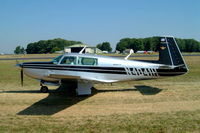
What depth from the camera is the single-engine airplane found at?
31.6ft

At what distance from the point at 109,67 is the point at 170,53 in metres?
2.91

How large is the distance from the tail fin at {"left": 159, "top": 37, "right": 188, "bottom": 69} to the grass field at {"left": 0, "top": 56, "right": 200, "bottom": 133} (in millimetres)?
1365

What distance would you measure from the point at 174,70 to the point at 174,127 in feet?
15.1

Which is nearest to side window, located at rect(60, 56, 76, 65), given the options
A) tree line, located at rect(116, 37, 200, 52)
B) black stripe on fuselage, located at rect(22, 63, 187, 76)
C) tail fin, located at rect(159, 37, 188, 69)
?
black stripe on fuselage, located at rect(22, 63, 187, 76)

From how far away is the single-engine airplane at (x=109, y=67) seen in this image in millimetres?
9617

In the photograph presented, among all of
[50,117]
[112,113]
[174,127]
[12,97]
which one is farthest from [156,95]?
[12,97]

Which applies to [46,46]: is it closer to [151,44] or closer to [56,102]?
[151,44]

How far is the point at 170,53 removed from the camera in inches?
395

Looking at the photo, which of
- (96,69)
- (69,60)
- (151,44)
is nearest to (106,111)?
(96,69)

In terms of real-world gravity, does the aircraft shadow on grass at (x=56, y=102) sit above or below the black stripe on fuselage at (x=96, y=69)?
below

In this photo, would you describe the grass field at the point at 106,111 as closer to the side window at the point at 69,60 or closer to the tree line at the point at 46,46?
the side window at the point at 69,60

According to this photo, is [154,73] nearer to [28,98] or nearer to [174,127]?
[174,127]

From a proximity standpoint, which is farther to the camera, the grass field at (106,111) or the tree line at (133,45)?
the tree line at (133,45)

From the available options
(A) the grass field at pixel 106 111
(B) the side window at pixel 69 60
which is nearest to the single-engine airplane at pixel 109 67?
(B) the side window at pixel 69 60
